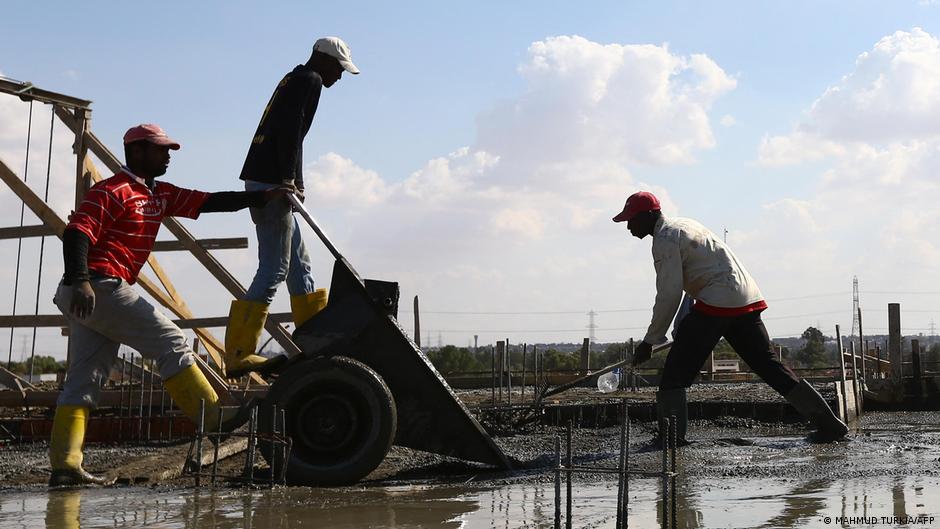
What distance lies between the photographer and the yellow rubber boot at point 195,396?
5.60 meters

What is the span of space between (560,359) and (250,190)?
42.3 m

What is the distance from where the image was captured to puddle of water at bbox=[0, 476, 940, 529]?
13.5ft

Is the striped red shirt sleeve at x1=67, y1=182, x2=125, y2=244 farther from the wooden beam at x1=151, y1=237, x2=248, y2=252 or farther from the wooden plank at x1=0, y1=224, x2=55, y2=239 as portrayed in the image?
the wooden beam at x1=151, y1=237, x2=248, y2=252

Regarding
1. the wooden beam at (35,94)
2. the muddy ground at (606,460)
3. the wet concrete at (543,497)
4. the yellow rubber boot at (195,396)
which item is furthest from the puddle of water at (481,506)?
the wooden beam at (35,94)

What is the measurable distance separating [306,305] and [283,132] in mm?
944

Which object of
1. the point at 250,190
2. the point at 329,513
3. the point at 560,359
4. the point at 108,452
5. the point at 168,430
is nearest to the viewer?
the point at 329,513

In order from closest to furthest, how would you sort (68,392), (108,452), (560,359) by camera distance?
1. (68,392)
2. (108,452)
3. (560,359)

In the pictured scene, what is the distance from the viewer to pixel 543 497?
4.89m

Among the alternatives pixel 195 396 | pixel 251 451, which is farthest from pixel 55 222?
pixel 251 451

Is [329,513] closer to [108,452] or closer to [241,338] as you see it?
[241,338]

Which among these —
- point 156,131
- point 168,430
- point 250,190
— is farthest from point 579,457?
point 168,430

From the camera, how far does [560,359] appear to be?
47688 mm

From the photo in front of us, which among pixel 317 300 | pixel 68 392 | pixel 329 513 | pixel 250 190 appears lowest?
pixel 329 513

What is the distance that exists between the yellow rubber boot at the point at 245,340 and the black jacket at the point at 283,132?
69cm
